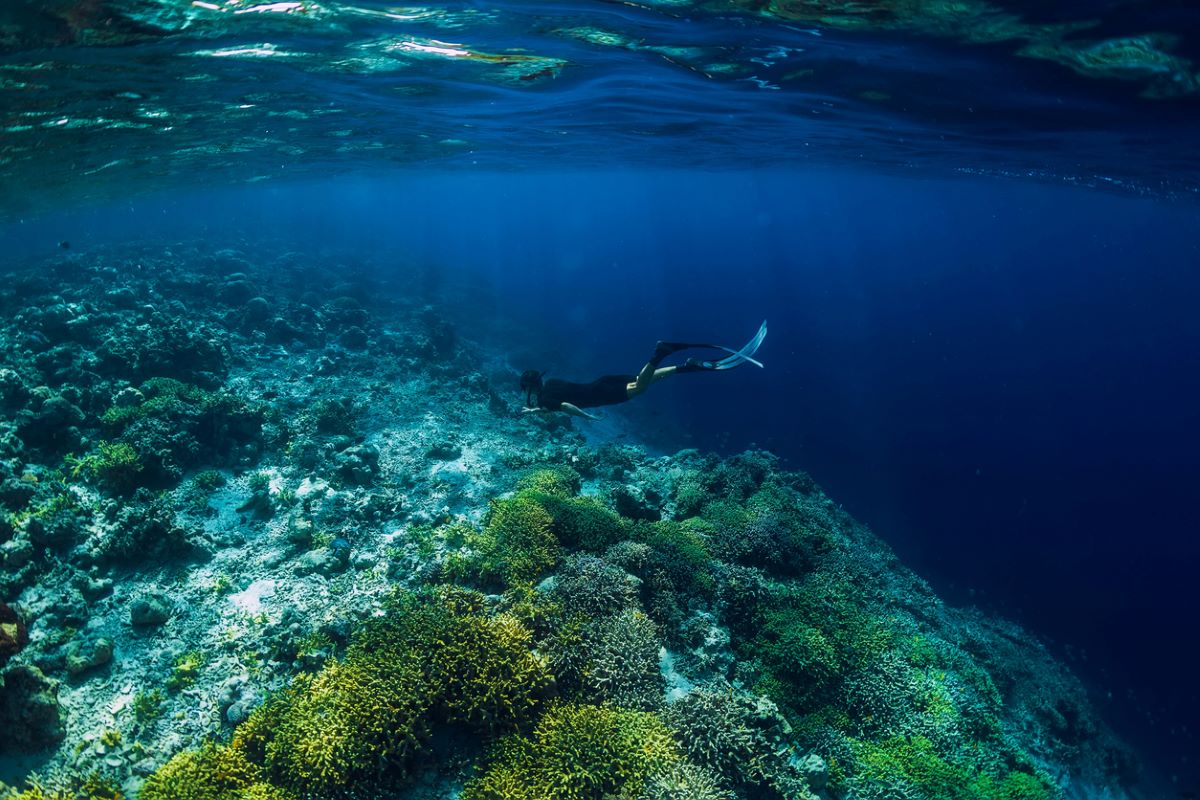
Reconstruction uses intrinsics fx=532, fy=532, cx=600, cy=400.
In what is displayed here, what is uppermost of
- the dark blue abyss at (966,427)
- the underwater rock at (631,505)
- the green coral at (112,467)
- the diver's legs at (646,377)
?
the diver's legs at (646,377)

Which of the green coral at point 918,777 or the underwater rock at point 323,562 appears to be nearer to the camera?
the green coral at point 918,777

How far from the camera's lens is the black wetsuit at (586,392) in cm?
988

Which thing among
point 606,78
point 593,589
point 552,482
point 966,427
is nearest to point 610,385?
point 552,482

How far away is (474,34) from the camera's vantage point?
39.8 feet

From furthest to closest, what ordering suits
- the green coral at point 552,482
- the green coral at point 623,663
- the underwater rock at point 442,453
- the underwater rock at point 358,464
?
the underwater rock at point 442,453, the underwater rock at point 358,464, the green coral at point 552,482, the green coral at point 623,663

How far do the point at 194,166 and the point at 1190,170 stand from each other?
5019 cm

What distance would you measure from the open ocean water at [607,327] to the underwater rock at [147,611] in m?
0.37

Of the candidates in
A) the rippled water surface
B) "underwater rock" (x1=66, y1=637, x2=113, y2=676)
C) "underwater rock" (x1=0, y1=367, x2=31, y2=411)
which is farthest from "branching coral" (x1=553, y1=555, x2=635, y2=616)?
"underwater rock" (x1=0, y1=367, x2=31, y2=411)

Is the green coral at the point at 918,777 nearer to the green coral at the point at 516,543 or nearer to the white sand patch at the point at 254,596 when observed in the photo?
the green coral at the point at 516,543

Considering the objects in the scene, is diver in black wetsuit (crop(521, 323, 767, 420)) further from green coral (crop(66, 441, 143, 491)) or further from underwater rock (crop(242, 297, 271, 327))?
underwater rock (crop(242, 297, 271, 327))

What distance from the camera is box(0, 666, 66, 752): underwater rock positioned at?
18.1 ft

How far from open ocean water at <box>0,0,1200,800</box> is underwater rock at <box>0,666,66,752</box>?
102 mm

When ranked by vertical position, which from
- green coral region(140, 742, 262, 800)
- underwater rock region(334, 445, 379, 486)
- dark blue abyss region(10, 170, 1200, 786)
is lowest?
dark blue abyss region(10, 170, 1200, 786)

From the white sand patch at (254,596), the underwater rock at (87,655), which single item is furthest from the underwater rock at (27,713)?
the white sand patch at (254,596)
